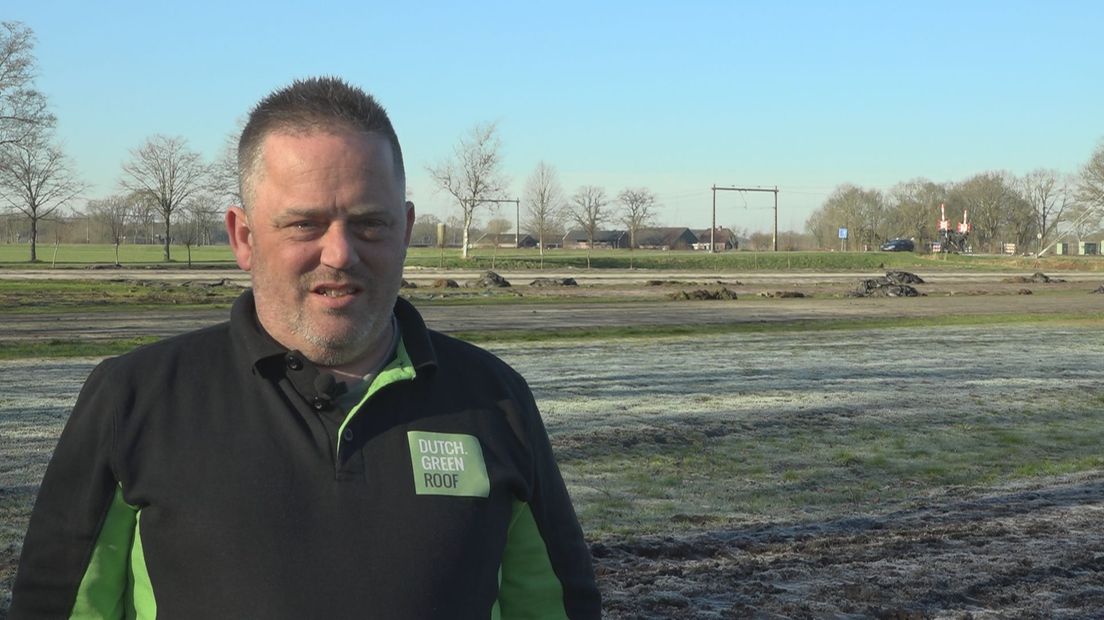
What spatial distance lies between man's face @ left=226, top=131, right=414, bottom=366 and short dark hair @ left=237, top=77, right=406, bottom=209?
0.07 feet

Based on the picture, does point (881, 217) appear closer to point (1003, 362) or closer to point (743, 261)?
point (743, 261)

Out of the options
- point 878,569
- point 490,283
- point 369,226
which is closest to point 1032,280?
point 490,283

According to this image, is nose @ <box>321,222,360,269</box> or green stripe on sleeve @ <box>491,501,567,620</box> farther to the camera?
green stripe on sleeve @ <box>491,501,567,620</box>

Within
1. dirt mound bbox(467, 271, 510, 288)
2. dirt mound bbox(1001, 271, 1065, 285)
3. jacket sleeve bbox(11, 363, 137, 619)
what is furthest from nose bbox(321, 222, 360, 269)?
dirt mound bbox(1001, 271, 1065, 285)

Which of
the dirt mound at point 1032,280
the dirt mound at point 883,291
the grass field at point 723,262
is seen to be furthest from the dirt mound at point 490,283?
the dirt mound at point 1032,280

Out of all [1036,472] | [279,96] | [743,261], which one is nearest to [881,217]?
[743,261]

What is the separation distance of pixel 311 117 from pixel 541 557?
1.03m

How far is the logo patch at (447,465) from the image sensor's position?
2293mm

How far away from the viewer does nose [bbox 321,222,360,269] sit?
234cm

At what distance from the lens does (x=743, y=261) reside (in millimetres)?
78438

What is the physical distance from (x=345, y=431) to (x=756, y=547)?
17.1ft

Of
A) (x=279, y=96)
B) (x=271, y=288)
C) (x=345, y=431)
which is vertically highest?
(x=279, y=96)

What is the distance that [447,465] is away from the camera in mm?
2311

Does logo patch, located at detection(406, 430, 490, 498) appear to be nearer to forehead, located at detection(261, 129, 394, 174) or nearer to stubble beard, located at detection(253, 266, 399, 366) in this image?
stubble beard, located at detection(253, 266, 399, 366)
